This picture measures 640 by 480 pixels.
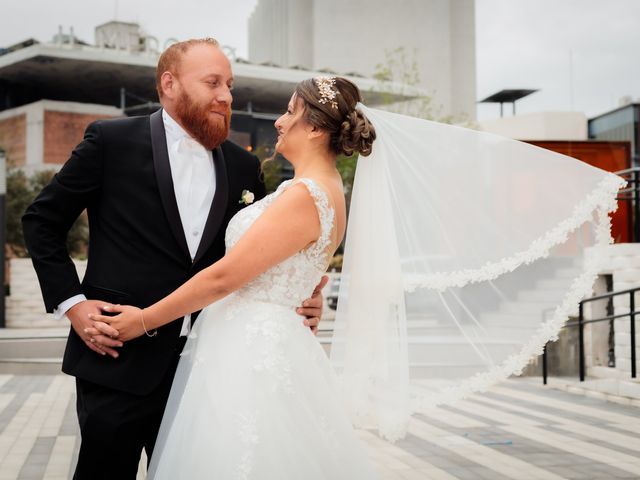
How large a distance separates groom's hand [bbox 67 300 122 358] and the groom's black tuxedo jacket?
0.18 feet

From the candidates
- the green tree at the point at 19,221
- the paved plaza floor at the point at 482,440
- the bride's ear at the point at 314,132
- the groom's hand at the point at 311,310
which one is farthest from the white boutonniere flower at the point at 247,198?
the green tree at the point at 19,221

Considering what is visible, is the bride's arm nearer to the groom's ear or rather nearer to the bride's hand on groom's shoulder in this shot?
the bride's hand on groom's shoulder

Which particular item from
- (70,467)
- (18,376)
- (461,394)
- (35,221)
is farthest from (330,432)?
(18,376)

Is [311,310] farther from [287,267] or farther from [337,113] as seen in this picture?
[337,113]

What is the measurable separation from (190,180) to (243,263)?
57cm

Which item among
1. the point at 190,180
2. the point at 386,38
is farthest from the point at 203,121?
the point at 386,38

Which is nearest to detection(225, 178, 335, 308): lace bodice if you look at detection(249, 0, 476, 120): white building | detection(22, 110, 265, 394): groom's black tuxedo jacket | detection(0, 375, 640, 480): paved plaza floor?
detection(22, 110, 265, 394): groom's black tuxedo jacket

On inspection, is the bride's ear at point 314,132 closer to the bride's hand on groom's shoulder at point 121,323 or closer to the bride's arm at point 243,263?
the bride's arm at point 243,263

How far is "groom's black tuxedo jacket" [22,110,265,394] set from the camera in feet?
9.66

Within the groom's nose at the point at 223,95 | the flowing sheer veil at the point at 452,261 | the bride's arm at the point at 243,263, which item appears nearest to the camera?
the bride's arm at the point at 243,263

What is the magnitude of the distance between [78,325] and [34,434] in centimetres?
535

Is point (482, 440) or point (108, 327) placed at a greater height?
point (108, 327)

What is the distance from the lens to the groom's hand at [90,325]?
288 cm

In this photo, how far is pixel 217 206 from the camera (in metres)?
3.13
